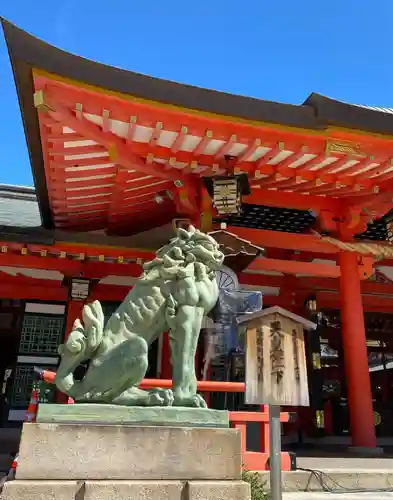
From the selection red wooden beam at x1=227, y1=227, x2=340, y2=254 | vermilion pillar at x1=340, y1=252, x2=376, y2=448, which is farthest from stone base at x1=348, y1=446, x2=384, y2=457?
red wooden beam at x1=227, y1=227, x2=340, y2=254

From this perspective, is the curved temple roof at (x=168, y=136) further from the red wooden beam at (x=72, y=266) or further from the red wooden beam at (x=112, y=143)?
the red wooden beam at (x=72, y=266)

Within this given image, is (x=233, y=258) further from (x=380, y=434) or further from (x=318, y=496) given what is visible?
(x=380, y=434)

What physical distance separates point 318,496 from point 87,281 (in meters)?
5.02

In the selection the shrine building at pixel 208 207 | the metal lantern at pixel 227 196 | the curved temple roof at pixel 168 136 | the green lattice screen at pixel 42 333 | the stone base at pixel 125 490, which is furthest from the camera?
the green lattice screen at pixel 42 333

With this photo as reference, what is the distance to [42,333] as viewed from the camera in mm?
8578

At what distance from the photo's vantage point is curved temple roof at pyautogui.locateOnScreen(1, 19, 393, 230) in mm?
4680

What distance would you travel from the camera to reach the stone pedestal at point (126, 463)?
2467 mm

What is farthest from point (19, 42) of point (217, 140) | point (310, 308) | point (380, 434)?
point (380, 434)

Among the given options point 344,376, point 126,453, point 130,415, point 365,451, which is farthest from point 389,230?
point 126,453

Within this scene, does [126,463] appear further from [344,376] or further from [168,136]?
[344,376]

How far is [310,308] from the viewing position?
8.81 meters

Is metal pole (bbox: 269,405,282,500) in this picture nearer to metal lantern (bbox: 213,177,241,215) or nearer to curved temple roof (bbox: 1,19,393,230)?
metal lantern (bbox: 213,177,241,215)

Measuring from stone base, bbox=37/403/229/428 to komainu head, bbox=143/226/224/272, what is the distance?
1006mm

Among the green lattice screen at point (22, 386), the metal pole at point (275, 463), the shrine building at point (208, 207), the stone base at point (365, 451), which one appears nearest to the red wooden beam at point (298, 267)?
the shrine building at point (208, 207)
